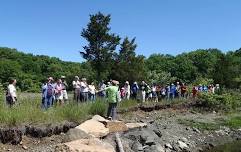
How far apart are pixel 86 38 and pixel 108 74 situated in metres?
5.58

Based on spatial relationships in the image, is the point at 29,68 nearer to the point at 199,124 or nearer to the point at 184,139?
the point at 199,124

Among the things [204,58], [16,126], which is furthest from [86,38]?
[204,58]

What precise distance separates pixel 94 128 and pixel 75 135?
4.55ft

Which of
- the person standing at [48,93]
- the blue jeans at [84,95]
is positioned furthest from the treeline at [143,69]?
the person standing at [48,93]

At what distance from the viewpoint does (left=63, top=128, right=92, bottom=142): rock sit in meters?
18.2

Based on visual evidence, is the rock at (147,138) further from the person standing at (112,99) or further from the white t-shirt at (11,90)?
the white t-shirt at (11,90)

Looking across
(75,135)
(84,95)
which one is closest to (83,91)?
(84,95)

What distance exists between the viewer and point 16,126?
1798cm

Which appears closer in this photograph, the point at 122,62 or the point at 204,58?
the point at 122,62

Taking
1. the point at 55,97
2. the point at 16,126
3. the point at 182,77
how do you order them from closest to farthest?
the point at 16,126 < the point at 55,97 < the point at 182,77

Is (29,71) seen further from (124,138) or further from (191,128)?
(124,138)

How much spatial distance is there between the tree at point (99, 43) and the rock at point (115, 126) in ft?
126

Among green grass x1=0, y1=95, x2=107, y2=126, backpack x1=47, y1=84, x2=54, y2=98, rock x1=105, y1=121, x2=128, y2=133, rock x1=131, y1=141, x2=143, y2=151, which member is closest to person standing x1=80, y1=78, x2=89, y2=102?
green grass x1=0, y1=95, x2=107, y2=126

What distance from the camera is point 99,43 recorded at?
61.2 m
